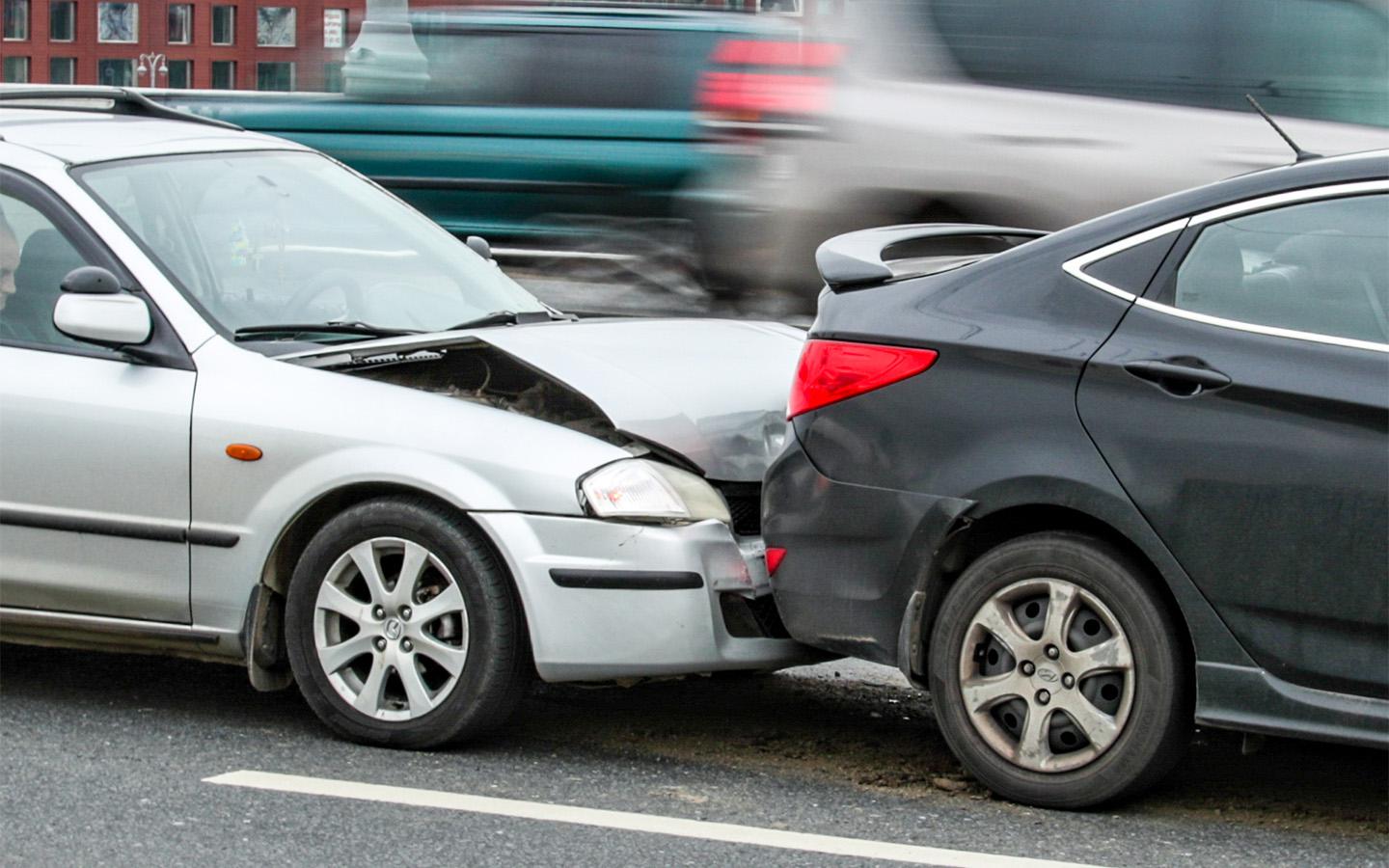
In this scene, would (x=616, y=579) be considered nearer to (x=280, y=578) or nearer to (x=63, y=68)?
(x=280, y=578)

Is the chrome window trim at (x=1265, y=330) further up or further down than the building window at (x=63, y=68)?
further up

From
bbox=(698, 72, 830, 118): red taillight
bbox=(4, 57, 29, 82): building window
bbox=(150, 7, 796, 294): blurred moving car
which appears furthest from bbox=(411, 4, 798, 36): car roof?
bbox=(4, 57, 29, 82): building window

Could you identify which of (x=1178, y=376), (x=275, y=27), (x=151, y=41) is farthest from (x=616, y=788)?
(x=151, y=41)

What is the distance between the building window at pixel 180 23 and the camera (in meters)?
87.5

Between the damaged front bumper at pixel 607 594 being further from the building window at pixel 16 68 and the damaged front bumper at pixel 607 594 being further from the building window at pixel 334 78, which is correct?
the building window at pixel 16 68

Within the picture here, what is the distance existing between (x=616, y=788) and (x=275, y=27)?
283ft

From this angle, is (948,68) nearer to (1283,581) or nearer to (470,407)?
(470,407)

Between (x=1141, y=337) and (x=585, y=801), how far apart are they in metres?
1.64

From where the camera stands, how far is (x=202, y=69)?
87188mm

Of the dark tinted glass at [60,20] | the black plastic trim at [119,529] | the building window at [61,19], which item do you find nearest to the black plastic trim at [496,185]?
the black plastic trim at [119,529]

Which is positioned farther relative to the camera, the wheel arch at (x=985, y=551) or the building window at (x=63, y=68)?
the building window at (x=63, y=68)

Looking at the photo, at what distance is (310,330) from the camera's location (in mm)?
5820

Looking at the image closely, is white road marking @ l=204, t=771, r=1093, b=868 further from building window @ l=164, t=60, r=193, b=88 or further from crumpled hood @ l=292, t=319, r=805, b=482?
building window @ l=164, t=60, r=193, b=88

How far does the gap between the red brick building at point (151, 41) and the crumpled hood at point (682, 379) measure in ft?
263
